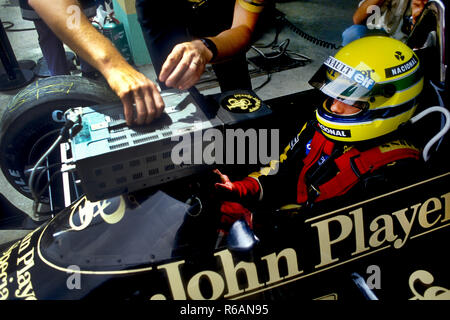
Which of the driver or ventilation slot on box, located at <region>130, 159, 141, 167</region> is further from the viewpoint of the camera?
the driver

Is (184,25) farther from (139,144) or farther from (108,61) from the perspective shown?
(139,144)

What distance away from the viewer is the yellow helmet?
1.39 meters

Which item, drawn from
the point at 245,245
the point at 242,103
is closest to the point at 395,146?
the point at 242,103

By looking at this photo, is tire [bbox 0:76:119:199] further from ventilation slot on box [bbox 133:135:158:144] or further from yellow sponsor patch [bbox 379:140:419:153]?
yellow sponsor patch [bbox 379:140:419:153]

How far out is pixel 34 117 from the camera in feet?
6.10

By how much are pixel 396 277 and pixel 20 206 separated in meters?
2.62

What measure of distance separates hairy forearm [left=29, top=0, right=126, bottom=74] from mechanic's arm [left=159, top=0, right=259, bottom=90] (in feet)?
0.87

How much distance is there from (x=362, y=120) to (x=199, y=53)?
2.47 feet


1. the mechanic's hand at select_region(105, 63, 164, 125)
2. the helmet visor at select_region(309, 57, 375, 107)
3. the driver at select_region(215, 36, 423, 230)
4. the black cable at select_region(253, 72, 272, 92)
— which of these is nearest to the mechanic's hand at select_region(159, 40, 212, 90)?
the mechanic's hand at select_region(105, 63, 164, 125)

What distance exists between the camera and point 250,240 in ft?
3.42

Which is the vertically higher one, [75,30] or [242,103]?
[75,30]

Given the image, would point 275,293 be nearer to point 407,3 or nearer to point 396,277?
point 396,277

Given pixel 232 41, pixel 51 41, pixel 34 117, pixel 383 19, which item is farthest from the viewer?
pixel 51 41
